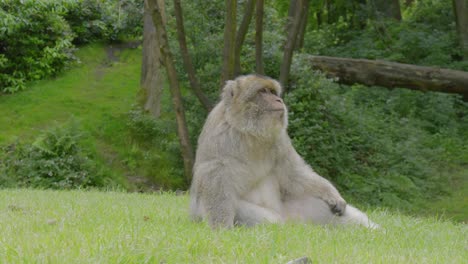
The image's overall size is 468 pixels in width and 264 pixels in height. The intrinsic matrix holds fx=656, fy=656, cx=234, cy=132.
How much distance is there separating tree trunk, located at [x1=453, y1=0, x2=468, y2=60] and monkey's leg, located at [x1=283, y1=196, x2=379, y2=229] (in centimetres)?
1479

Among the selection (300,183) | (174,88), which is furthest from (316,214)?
(174,88)

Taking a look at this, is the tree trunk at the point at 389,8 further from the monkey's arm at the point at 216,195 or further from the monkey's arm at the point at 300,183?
the monkey's arm at the point at 216,195

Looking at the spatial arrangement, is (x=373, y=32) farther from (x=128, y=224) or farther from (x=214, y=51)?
(x=128, y=224)

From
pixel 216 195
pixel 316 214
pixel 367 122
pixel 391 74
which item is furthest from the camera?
pixel 391 74

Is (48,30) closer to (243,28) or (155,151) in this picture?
(155,151)

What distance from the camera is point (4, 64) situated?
19.3 metres

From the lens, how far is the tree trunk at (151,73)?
17.5 meters

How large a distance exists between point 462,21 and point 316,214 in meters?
15.3

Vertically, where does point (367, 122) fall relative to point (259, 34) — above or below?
below

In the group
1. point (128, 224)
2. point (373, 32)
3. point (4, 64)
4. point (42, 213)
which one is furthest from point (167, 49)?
point (373, 32)

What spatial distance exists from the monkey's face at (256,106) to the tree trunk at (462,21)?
1486 cm

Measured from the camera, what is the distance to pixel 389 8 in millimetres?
23422

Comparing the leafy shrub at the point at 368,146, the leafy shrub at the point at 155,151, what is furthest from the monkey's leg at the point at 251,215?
the leafy shrub at the point at 155,151

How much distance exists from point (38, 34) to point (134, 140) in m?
5.60
